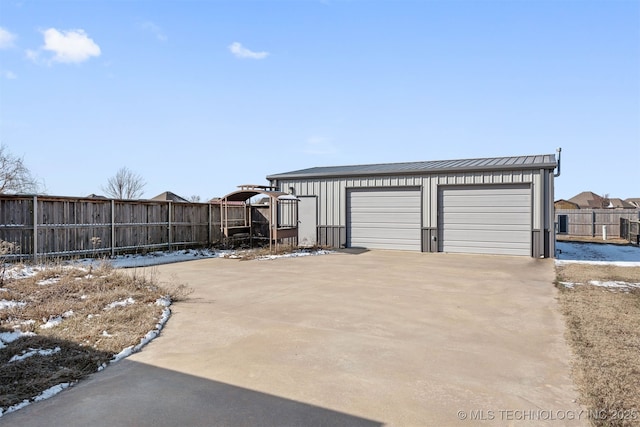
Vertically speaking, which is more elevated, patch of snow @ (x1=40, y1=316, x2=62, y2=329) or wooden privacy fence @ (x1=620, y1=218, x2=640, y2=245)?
wooden privacy fence @ (x1=620, y1=218, x2=640, y2=245)

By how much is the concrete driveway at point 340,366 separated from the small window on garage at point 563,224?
765 inches

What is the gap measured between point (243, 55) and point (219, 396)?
10045 millimetres

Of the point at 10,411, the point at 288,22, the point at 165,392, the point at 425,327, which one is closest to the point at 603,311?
the point at 425,327

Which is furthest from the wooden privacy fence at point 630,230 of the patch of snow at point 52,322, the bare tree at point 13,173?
the bare tree at point 13,173

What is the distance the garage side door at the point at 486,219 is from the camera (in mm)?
12625

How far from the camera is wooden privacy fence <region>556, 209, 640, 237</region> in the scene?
864 inches

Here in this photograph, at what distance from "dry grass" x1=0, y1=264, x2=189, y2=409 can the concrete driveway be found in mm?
260

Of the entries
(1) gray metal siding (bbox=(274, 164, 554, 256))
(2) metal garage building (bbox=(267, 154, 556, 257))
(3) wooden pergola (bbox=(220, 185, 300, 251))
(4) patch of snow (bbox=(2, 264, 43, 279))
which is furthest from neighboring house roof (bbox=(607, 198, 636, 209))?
(4) patch of snow (bbox=(2, 264, 43, 279))

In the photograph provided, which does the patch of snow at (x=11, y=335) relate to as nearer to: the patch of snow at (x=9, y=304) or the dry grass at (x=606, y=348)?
the patch of snow at (x=9, y=304)

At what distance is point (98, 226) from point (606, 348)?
40.0 feet

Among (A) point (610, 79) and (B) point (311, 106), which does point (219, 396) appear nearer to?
(B) point (311, 106)

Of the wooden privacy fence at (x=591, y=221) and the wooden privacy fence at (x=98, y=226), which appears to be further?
the wooden privacy fence at (x=591, y=221)

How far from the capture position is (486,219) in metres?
13.1

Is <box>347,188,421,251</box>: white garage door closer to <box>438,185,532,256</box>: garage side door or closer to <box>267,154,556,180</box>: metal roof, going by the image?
<box>267,154,556,180</box>: metal roof
